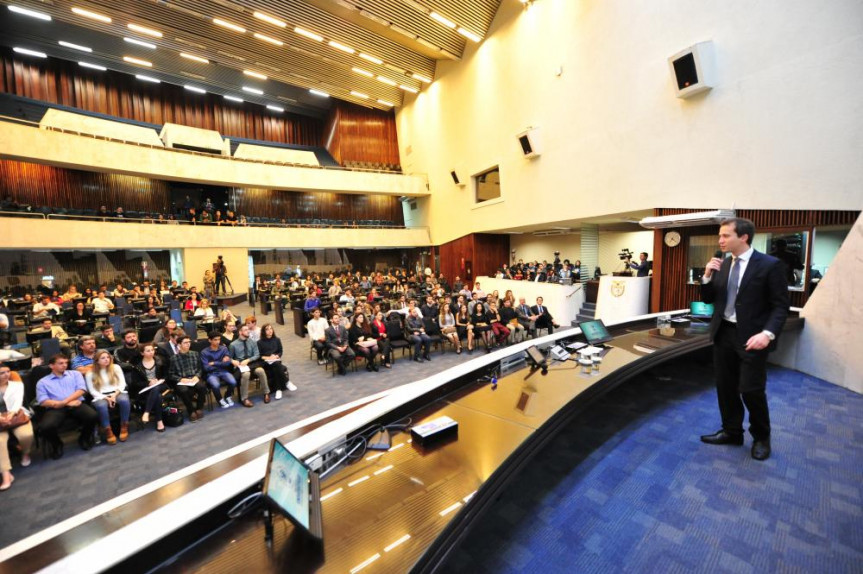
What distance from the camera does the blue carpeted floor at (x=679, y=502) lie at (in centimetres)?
188

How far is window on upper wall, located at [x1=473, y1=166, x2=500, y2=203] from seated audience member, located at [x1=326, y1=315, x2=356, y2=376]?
A: 9.43 meters

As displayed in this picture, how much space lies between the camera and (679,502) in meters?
2.29

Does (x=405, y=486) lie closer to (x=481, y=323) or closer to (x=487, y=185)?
(x=481, y=323)

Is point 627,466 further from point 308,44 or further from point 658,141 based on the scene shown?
point 308,44

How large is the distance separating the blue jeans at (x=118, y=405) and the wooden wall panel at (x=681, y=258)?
30.7ft

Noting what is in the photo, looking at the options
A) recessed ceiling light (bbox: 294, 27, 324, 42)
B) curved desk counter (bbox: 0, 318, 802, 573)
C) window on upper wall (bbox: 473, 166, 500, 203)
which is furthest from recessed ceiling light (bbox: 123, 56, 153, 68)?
curved desk counter (bbox: 0, 318, 802, 573)

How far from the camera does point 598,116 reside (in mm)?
9336

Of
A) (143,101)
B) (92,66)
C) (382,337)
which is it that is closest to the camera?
(382,337)

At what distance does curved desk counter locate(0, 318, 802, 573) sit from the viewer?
1130 millimetres

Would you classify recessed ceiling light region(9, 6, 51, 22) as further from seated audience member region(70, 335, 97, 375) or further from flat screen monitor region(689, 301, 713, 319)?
flat screen monitor region(689, 301, 713, 319)

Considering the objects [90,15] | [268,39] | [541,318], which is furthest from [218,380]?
[90,15]

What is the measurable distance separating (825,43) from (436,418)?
26.3 ft

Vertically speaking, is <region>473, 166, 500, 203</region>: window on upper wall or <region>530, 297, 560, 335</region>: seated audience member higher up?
<region>473, 166, 500, 203</region>: window on upper wall

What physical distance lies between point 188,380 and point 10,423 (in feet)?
4.78
